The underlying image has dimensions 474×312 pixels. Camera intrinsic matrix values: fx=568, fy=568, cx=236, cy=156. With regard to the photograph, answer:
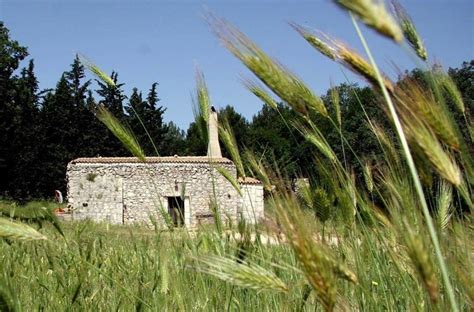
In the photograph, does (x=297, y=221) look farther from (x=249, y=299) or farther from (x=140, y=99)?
(x=140, y=99)

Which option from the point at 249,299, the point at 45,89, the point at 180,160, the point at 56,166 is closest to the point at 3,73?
the point at 45,89

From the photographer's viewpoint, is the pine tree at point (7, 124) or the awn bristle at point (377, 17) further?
the pine tree at point (7, 124)

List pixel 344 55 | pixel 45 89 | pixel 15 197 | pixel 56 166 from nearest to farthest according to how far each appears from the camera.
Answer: pixel 344 55 → pixel 15 197 → pixel 56 166 → pixel 45 89

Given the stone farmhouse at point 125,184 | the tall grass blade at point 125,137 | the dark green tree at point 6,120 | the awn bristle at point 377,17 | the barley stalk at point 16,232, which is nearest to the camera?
the awn bristle at point 377,17

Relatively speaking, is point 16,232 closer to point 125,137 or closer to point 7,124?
point 125,137

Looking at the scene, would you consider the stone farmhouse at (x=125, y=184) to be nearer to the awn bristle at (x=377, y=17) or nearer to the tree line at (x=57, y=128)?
the tree line at (x=57, y=128)

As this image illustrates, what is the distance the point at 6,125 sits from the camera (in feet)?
98.5

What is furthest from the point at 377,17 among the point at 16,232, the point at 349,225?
the point at 349,225

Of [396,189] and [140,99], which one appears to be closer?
[396,189]

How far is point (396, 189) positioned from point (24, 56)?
120ft

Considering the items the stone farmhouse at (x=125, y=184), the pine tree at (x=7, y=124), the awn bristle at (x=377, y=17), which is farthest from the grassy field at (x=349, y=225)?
the pine tree at (x=7, y=124)

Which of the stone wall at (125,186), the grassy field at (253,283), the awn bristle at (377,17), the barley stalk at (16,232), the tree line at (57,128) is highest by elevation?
the tree line at (57,128)

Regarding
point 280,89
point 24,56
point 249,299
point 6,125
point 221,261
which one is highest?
point 24,56

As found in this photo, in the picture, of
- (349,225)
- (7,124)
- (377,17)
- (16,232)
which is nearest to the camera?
(377,17)
